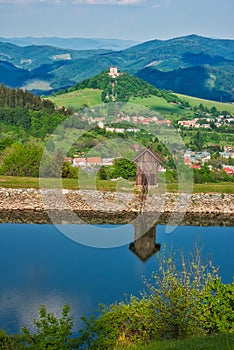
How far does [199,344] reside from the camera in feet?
27.2

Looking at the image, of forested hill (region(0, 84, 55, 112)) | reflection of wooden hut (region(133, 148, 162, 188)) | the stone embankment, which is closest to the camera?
the stone embankment

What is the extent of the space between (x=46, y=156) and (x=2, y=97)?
2665 centimetres

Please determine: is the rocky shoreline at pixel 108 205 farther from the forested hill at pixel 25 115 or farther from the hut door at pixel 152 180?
the forested hill at pixel 25 115

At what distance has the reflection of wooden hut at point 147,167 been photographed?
2658 cm

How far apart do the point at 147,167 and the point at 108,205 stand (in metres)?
2.76

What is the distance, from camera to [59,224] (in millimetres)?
22672

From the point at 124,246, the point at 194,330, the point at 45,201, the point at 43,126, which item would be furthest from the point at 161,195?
the point at 43,126

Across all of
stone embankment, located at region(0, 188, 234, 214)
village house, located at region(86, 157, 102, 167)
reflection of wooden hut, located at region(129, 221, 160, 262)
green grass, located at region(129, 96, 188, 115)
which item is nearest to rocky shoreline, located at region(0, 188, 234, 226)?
stone embankment, located at region(0, 188, 234, 214)

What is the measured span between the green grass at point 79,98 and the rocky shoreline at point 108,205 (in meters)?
50.5

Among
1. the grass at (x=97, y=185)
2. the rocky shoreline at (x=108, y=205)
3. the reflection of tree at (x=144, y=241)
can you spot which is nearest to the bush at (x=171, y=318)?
the reflection of tree at (x=144, y=241)

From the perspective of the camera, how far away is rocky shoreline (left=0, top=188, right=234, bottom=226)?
24.5 m

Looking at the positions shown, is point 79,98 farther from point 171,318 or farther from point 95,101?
point 171,318

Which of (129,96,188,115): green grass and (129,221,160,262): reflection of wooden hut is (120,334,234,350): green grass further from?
(129,96,188,115): green grass

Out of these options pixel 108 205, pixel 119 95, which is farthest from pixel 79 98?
pixel 108 205
